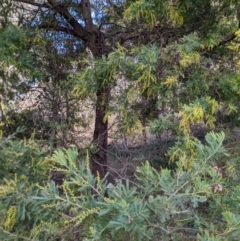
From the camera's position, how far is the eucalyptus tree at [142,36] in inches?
107

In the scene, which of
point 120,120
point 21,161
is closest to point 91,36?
point 120,120

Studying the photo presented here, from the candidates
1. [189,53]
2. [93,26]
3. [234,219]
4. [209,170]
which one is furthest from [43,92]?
[234,219]

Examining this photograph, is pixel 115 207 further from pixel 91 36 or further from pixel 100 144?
pixel 91 36

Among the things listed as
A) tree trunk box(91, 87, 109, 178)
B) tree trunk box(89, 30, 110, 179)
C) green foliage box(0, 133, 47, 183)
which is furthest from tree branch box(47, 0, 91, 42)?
green foliage box(0, 133, 47, 183)

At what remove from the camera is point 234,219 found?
58.2 inches

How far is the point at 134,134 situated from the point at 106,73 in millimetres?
762

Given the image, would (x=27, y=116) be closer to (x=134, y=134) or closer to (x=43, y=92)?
(x=43, y=92)

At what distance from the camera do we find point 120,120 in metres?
3.09

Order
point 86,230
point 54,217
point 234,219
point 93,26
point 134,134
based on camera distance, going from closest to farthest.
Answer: point 234,219
point 86,230
point 54,217
point 134,134
point 93,26

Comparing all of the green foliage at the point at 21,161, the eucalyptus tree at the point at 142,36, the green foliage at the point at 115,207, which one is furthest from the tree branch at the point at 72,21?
the green foliage at the point at 115,207

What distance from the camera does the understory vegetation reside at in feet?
5.23

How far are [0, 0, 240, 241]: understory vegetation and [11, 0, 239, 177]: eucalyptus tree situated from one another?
11 mm

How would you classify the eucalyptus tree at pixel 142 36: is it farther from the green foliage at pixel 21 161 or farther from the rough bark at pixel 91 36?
the green foliage at pixel 21 161

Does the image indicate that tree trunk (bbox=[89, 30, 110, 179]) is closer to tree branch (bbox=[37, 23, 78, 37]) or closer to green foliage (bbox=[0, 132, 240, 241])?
tree branch (bbox=[37, 23, 78, 37])
